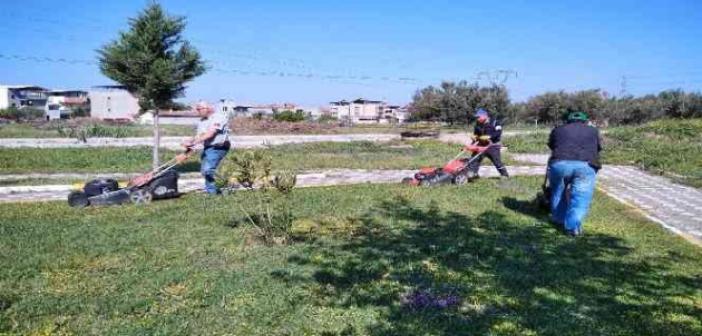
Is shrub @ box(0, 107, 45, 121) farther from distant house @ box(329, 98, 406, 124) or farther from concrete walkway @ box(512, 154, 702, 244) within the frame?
concrete walkway @ box(512, 154, 702, 244)

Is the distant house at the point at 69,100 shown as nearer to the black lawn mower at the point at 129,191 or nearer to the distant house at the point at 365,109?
the distant house at the point at 365,109

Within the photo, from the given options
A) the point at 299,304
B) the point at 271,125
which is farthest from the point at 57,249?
the point at 271,125

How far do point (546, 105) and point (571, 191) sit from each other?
189ft

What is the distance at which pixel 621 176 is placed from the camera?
48.9 ft

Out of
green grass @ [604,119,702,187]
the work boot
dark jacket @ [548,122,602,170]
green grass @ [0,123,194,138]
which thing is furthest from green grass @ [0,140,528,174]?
green grass @ [0,123,194,138]

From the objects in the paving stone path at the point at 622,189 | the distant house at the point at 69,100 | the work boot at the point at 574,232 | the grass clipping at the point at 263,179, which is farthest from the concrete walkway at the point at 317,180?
the distant house at the point at 69,100

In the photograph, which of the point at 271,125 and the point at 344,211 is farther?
the point at 271,125

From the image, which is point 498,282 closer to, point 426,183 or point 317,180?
point 426,183

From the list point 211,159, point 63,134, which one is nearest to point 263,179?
point 211,159

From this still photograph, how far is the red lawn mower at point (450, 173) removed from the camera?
11914 mm

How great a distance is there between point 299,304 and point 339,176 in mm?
9720

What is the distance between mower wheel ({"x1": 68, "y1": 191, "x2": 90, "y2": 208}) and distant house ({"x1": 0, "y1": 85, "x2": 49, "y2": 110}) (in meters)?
106

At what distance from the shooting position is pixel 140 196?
32.1 ft

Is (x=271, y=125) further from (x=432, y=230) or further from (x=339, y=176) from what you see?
(x=432, y=230)
